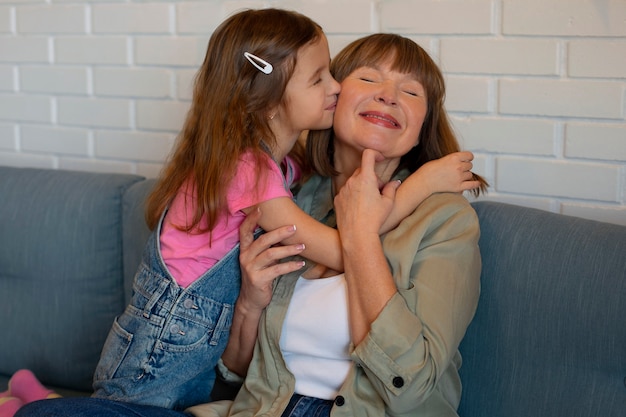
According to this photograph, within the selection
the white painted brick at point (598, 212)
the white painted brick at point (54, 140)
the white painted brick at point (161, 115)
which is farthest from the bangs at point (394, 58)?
the white painted brick at point (54, 140)

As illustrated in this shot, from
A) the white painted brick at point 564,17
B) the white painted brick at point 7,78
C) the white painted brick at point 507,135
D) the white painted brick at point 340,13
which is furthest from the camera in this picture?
the white painted brick at point 7,78

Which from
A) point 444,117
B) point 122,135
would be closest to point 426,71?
point 444,117

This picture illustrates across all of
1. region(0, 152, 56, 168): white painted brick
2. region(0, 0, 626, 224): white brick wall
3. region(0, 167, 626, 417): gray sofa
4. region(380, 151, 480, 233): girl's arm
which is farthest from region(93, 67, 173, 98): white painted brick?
region(380, 151, 480, 233): girl's arm

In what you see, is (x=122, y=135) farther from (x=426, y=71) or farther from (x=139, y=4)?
(x=426, y=71)

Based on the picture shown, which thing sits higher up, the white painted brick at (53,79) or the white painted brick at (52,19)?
the white painted brick at (52,19)

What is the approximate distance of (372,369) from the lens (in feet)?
4.86

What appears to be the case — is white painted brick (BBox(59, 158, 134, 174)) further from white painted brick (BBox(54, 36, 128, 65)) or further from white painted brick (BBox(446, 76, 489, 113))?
white painted brick (BBox(446, 76, 489, 113))

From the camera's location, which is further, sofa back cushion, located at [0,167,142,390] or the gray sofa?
sofa back cushion, located at [0,167,142,390]

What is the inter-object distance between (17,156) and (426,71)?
1521mm

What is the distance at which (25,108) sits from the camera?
263cm

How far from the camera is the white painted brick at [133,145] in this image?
2.44m

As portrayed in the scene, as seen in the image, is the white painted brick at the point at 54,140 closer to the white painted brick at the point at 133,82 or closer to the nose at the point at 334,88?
the white painted brick at the point at 133,82

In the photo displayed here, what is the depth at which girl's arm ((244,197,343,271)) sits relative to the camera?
5.21ft

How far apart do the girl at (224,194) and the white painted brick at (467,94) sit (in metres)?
0.38
